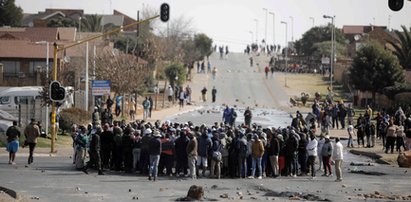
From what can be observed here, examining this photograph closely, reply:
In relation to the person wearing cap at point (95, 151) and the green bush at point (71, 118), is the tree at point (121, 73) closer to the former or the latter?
the green bush at point (71, 118)

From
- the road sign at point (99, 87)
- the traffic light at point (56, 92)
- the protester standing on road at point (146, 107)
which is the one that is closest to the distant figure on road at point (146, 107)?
the protester standing on road at point (146, 107)

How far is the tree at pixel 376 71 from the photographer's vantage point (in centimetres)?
7750

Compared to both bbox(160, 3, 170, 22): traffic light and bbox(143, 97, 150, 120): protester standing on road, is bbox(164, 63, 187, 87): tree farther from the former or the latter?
bbox(160, 3, 170, 22): traffic light

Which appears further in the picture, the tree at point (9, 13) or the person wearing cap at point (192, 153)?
the tree at point (9, 13)

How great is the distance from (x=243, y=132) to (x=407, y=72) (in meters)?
50.4

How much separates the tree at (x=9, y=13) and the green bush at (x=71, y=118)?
8237cm

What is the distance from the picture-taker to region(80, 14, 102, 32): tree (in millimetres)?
129750

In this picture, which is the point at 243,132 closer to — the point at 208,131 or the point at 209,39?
the point at 208,131

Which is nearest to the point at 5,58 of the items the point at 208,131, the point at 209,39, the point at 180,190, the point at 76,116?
the point at 76,116

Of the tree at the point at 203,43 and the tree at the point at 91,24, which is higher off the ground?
the tree at the point at 91,24

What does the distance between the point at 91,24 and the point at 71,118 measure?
84809 mm

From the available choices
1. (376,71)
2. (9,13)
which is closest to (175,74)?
(376,71)

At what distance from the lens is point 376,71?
77.9 metres

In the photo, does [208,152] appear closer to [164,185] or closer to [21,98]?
[164,185]
